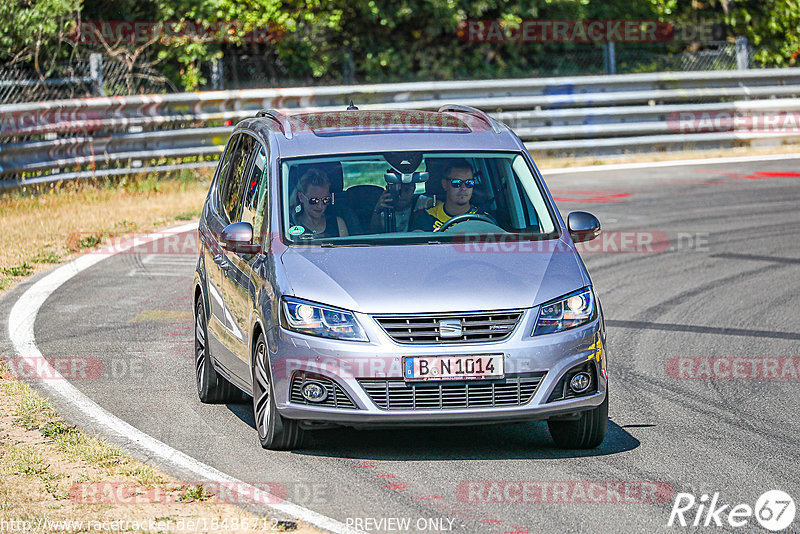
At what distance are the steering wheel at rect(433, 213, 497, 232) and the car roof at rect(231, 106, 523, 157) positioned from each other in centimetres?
43

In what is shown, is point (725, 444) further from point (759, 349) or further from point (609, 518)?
point (759, 349)

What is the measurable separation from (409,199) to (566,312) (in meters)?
1.31

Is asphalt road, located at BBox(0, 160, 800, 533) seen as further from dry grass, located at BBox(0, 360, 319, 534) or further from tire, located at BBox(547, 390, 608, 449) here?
dry grass, located at BBox(0, 360, 319, 534)

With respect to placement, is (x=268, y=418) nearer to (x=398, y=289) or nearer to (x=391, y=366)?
(x=391, y=366)

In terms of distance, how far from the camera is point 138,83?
22.0 m

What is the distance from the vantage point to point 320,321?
6.50 metres

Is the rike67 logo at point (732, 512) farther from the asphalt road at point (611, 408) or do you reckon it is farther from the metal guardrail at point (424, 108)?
the metal guardrail at point (424, 108)

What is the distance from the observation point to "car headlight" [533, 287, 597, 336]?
6562 mm

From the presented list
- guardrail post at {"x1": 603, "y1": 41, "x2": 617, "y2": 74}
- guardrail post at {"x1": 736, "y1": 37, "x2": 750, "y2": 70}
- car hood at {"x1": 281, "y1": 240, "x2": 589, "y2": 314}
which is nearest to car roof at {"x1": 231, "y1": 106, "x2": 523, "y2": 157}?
car hood at {"x1": 281, "y1": 240, "x2": 589, "y2": 314}

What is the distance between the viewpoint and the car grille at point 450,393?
6422 millimetres

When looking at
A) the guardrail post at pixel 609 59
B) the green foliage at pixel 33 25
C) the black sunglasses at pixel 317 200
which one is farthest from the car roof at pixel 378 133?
the guardrail post at pixel 609 59

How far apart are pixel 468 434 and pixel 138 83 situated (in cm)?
1598

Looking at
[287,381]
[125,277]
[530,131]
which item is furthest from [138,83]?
[287,381]

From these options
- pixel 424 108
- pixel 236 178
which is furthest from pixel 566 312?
pixel 424 108
